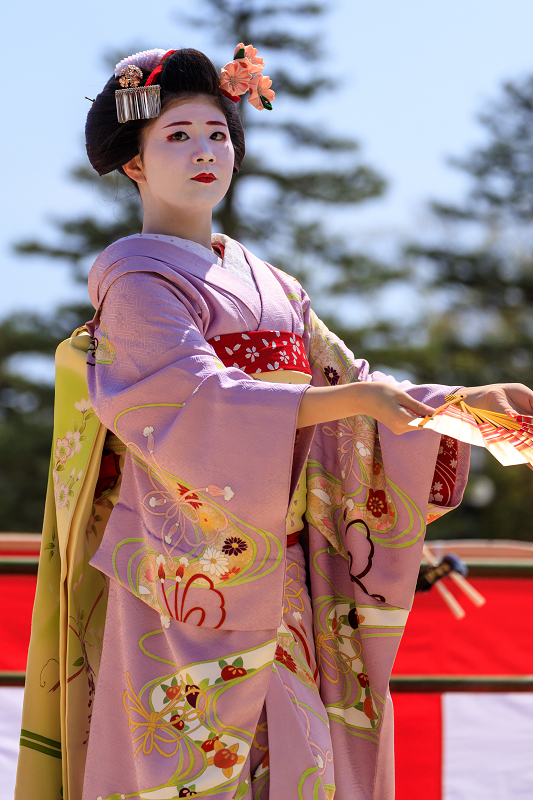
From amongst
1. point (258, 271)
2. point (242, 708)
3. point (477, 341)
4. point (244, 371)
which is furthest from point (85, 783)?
point (477, 341)

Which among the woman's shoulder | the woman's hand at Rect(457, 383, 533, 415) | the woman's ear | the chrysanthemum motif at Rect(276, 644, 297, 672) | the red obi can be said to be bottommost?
the chrysanthemum motif at Rect(276, 644, 297, 672)

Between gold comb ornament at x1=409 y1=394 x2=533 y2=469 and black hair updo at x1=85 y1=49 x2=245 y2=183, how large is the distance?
0.75m

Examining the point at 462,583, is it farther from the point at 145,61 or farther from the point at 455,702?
the point at 145,61

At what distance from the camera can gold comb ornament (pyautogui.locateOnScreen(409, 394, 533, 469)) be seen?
1232 mm

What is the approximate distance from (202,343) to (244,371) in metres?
0.13

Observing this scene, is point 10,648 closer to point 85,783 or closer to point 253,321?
point 85,783

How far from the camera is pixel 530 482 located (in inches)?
396

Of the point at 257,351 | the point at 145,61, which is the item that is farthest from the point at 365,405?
the point at 145,61

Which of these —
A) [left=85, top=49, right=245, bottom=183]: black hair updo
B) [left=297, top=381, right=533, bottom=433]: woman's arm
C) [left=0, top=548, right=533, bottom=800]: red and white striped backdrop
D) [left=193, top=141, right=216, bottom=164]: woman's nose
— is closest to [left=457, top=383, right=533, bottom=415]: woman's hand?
[left=297, top=381, right=533, bottom=433]: woman's arm

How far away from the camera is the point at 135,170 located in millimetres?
1664

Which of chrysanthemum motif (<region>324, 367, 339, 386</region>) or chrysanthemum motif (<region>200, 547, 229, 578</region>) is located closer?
chrysanthemum motif (<region>200, 547, 229, 578</region>)

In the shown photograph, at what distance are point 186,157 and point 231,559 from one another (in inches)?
28.1

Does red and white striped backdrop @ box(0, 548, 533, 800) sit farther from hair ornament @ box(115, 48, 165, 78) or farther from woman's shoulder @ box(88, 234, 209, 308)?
hair ornament @ box(115, 48, 165, 78)

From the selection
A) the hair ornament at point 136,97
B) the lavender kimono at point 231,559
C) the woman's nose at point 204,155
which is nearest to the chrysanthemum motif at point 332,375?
the lavender kimono at point 231,559
